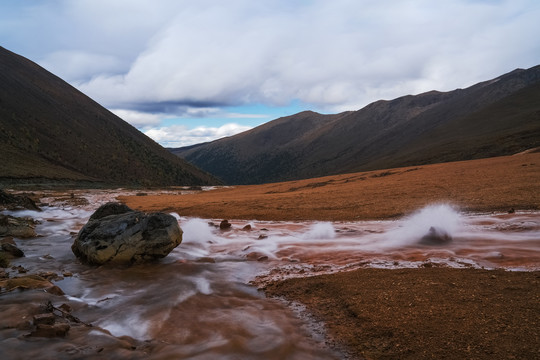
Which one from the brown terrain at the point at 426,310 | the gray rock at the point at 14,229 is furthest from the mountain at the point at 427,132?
the gray rock at the point at 14,229

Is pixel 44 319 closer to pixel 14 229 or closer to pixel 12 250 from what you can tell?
pixel 12 250

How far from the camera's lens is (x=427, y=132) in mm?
111812

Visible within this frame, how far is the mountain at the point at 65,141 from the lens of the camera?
59250 millimetres

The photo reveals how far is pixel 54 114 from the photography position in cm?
8300

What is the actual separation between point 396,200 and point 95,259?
630 inches

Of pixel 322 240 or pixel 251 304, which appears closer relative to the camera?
pixel 251 304

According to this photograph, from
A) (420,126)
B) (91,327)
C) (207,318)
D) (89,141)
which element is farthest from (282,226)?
(420,126)

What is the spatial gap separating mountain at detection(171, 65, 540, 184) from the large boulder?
5340cm

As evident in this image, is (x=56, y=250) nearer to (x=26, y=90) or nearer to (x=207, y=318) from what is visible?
(x=207, y=318)

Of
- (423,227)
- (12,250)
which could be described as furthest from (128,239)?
(423,227)

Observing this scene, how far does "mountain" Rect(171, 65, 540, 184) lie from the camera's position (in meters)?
64.6

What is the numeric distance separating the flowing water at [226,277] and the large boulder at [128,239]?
40 cm

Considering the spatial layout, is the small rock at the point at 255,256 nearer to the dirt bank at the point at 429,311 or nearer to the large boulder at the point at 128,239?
the large boulder at the point at 128,239

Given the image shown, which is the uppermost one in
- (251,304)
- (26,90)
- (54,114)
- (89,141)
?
(26,90)
